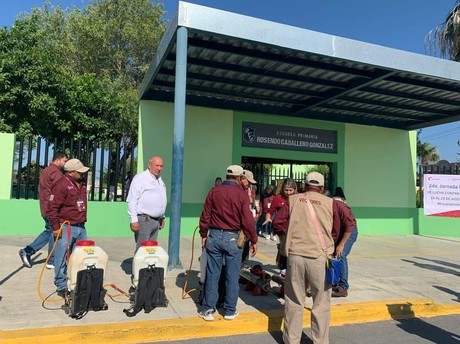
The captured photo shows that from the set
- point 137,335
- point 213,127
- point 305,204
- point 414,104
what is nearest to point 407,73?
point 414,104

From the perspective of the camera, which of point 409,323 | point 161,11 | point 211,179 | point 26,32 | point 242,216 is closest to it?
point 242,216

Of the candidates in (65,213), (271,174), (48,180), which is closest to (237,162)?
(271,174)

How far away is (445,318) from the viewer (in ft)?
18.5

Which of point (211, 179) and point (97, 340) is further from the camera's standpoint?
point (211, 179)

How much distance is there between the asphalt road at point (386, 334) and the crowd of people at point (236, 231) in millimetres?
356

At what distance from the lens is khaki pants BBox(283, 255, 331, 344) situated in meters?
4.15

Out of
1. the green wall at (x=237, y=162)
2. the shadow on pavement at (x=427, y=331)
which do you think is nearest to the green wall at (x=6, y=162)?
the green wall at (x=237, y=162)

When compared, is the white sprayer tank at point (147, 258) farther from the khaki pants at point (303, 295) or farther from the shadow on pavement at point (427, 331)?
the shadow on pavement at point (427, 331)

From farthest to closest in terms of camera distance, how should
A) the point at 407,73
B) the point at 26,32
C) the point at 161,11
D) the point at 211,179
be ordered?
the point at 161,11, the point at 26,32, the point at 211,179, the point at 407,73

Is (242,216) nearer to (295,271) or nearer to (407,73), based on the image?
(295,271)

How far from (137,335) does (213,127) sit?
28.3 feet

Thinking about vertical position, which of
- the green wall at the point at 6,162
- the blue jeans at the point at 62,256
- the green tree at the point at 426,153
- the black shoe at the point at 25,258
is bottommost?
the black shoe at the point at 25,258

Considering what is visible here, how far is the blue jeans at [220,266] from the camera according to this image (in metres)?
4.76

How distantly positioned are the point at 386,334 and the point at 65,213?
412 cm
